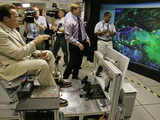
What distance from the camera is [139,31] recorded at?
11.4 ft

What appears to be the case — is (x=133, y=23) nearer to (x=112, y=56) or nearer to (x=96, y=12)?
(x=96, y=12)

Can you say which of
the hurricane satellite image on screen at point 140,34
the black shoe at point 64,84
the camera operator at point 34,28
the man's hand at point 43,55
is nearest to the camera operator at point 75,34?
the black shoe at point 64,84

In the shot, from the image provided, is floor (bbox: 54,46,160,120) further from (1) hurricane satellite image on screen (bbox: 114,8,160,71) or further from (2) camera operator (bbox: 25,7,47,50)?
(2) camera operator (bbox: 25,7,47,50)

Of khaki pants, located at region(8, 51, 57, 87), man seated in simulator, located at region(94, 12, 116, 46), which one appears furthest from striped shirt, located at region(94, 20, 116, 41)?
khaki pants, located at region(8, 51, 57, 87)

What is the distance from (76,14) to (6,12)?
3.71 ft

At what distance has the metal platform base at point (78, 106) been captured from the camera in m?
1.72

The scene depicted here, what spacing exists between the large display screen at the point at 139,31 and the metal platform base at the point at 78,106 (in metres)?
2.06

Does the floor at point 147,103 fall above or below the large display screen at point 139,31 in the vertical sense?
below

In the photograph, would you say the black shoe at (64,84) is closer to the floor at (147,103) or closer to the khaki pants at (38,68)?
the khaki pants at (38,68)

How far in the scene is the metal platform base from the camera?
172cm

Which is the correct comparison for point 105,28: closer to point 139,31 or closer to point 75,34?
point 139,31

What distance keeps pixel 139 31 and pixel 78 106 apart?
2.58 m

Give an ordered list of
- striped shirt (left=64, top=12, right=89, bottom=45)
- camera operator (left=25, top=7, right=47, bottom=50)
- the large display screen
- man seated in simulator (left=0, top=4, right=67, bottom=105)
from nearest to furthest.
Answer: man seated in simulator (left=0, top=4, right=67, bottom=105) → striped shirt (left=64, top=12, right=89, bottom=45) → the large display screen → camera operator (left=25, top=7, right=47, bottom=50)

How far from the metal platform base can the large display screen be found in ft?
6.76
